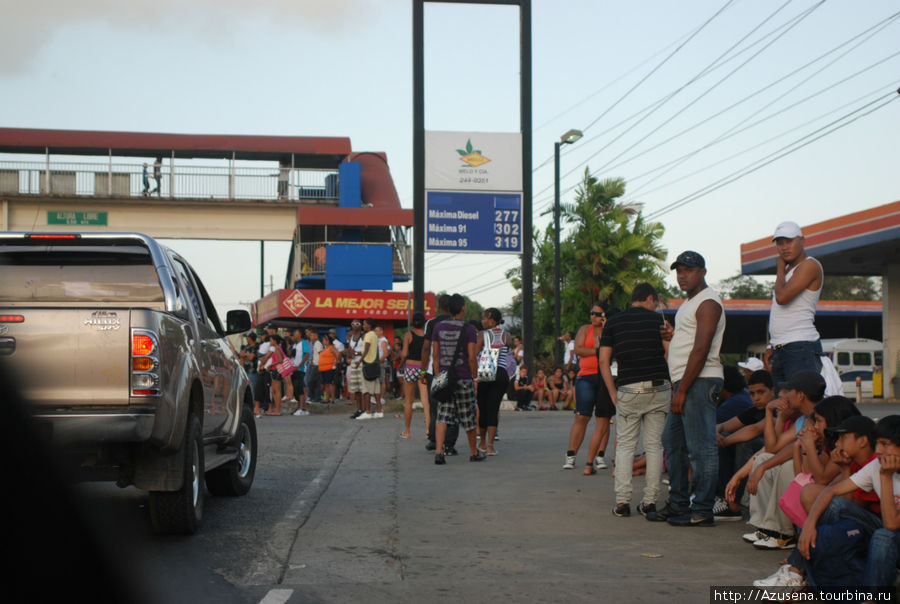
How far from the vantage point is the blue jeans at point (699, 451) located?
7.10 m

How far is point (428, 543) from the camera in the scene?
256 inches

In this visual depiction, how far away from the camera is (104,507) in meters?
7.68

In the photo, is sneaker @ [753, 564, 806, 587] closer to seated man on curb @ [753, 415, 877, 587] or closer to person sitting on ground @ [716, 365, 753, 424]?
seated man on curb @ [753, 415, 877, 587]

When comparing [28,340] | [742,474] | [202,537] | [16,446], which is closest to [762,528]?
[742,474]

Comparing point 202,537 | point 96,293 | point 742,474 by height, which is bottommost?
point 202,537

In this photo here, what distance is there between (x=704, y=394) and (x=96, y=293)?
4.37 metres

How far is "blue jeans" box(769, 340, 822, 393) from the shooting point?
715 centimetres

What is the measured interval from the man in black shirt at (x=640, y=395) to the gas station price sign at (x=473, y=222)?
13513mm

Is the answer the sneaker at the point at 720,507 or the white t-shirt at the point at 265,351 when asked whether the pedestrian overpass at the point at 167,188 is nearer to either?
the white t-shirt at the point at 265,351

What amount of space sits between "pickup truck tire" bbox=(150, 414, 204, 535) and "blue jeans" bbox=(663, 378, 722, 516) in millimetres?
3490

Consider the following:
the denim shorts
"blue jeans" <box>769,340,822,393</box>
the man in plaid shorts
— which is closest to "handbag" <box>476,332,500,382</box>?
the man in plaid shorts

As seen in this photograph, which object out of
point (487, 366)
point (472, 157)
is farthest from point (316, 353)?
point (487, 366)

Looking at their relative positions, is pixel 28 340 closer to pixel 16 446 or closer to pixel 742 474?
pixel 16 446

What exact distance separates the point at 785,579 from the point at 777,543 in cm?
132
